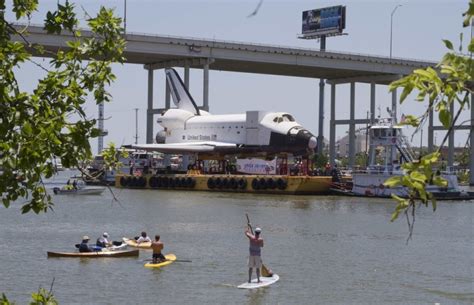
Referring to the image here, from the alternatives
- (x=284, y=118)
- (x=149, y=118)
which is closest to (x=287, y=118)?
(x=284, y=118)

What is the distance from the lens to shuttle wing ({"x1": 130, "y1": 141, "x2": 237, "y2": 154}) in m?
79.9

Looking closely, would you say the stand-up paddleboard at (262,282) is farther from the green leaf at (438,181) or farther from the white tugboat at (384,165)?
the white tugboat at (384,165)

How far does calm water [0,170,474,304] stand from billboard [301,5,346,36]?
60.6m

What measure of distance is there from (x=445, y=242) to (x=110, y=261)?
52.2ft

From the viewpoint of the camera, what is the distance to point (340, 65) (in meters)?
96.9

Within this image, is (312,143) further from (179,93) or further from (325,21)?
(325,21)

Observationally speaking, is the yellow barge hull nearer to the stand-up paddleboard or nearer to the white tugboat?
the white tugboat

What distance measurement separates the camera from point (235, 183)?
7156 cm

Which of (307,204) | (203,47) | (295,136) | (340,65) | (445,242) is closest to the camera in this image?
(445,242)

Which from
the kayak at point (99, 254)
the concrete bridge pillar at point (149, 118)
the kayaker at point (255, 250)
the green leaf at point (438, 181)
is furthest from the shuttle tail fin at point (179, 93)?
the green leaf at point (438, 181)

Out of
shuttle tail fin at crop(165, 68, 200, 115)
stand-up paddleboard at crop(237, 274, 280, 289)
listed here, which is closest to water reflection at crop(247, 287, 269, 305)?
stand-up paddleboard at crop(237, 274, 280, 289)

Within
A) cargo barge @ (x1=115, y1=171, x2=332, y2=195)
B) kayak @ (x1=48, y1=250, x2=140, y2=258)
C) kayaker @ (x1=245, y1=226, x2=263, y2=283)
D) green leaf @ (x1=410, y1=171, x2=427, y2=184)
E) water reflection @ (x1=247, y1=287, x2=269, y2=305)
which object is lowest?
water reflection @ (x1=247, y1=287, x2=269, y2=305)

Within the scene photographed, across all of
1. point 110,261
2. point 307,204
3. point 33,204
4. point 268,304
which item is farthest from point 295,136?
point 33,204

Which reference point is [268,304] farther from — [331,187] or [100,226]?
[331,187]
